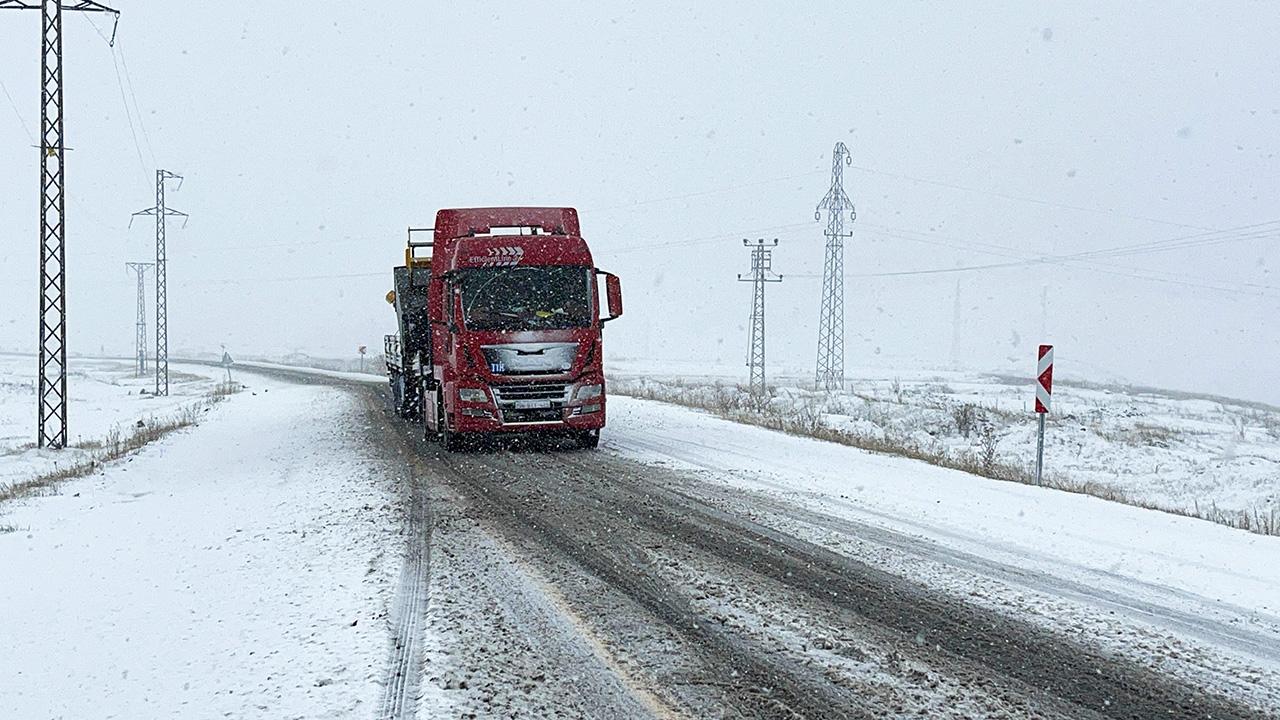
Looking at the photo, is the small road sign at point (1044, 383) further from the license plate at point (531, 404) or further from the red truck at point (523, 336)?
the license plate at point (531, 404)

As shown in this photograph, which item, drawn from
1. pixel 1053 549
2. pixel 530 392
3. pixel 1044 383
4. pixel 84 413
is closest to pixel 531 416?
pixel 530 392

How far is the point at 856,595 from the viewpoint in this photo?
20.3 feet

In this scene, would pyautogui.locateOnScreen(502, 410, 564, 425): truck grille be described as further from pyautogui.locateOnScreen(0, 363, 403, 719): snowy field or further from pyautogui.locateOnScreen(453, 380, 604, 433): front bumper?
pyautogui.locateOnScreen(0, 363, 403, 719): snowy field

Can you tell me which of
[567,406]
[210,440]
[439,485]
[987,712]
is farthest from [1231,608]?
[210,440]

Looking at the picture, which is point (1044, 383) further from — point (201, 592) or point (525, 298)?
point (201, 592)

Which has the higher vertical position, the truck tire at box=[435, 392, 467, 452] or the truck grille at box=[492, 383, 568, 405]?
the truck grille at box=[492, 383, 568, 405]

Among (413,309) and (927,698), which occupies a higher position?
(413,309)

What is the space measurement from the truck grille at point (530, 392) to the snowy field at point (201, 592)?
2.01 metres

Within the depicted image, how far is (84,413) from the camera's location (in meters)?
30.5

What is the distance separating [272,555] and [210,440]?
11.3 metres

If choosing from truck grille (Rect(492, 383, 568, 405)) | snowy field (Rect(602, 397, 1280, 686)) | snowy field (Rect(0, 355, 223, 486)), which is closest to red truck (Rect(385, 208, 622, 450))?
truck grille (Rect(492, 383, 568, 405))

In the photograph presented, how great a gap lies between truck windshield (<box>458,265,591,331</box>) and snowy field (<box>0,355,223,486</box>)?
7.12 meters

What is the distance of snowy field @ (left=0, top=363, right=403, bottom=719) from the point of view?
14.8 feet

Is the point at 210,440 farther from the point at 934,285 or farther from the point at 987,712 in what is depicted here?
the point at 934,285
